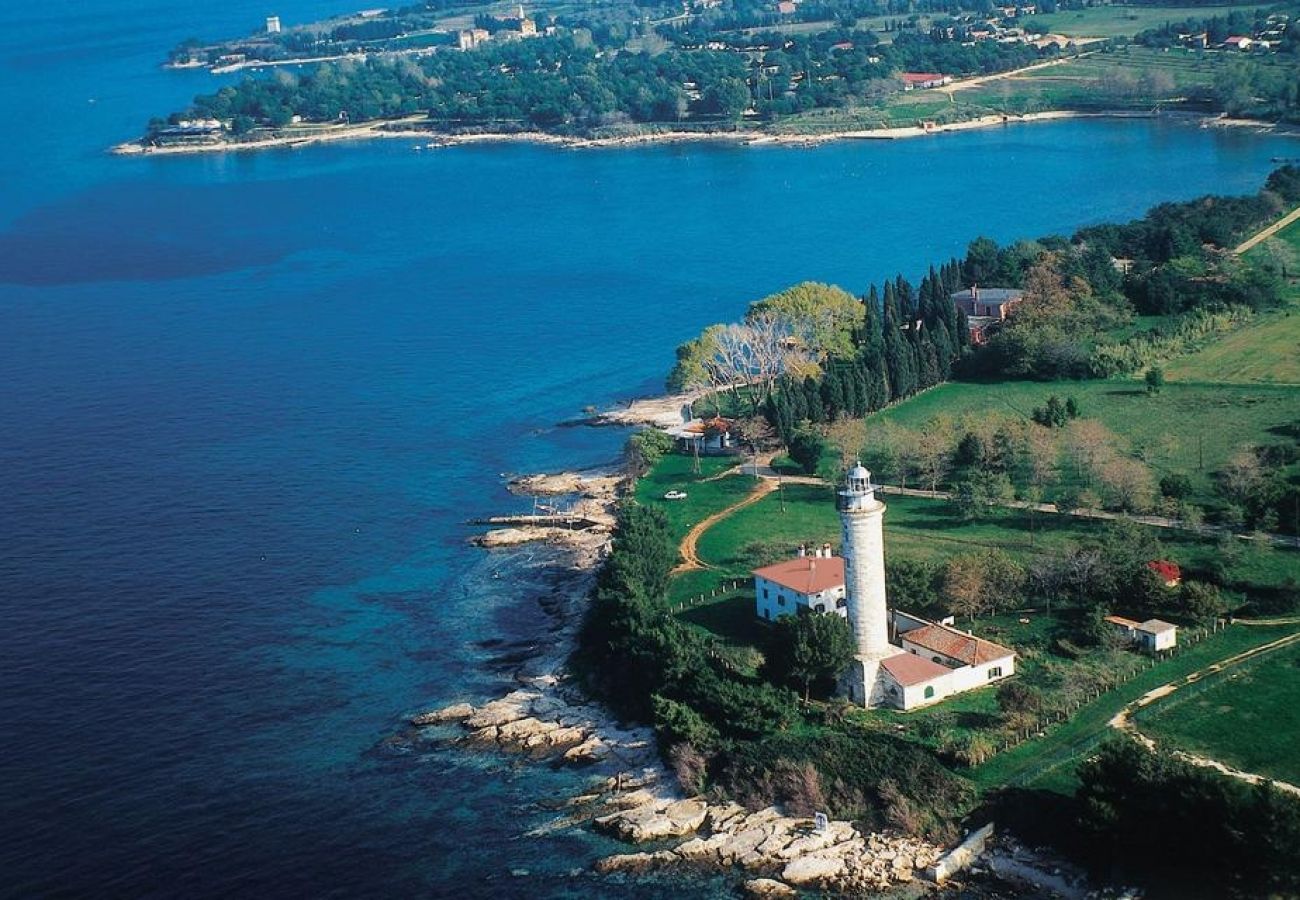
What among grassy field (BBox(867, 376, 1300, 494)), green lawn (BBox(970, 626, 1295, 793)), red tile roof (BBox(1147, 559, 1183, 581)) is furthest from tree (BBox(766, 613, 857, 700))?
grassy field (BBox(867, 376, 1300, 494))

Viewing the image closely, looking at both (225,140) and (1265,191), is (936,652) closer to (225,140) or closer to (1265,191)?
(1265,191)

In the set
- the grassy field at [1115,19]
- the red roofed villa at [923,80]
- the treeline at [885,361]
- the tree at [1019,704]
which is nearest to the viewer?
the tree at [1019,704]

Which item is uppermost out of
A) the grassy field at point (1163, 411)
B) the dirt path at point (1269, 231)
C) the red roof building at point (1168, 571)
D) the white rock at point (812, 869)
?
the dirt path at point (1269, 231)

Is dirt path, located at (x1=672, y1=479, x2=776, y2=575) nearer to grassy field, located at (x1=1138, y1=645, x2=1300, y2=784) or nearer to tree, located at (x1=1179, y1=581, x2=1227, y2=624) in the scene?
tree, located at (x1=1179, y1=581, x2=1227, y2=624)

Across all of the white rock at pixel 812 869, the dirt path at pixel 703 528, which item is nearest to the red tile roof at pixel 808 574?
the dirt path at pixel 703 528

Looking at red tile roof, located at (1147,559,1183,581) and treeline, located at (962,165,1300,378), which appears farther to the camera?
treeline, located at (962,165,1300,378)

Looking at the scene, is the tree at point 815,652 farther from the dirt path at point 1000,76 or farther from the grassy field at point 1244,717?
the dirt path at point 1000,76

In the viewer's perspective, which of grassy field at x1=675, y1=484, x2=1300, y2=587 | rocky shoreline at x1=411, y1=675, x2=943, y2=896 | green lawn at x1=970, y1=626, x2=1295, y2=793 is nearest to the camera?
rocky shoreline at x1=411, y1=675, x2=943, y2=896
